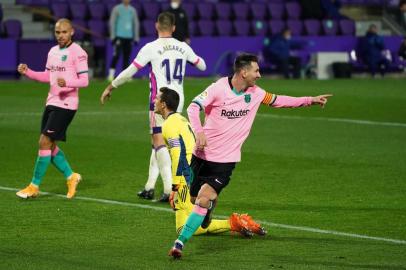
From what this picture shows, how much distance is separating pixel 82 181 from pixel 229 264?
18.7 ft

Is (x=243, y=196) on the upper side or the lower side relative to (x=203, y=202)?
lower

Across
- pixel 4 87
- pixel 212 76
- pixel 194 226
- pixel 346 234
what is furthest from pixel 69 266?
pixel 212 76

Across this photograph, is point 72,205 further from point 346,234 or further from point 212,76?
point 212,76

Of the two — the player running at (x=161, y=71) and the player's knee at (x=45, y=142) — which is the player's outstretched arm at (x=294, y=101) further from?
the player's knee at (x=45, y=142)

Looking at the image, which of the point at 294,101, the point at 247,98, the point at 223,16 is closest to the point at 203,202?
the point at 247,98

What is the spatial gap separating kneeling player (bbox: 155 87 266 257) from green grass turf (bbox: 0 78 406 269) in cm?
28

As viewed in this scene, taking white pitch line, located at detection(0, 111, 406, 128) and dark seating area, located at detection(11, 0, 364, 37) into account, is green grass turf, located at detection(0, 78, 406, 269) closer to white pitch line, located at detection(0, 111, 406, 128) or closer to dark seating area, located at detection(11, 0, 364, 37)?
white pitch line, located at detection(0, 111, 406, 128)

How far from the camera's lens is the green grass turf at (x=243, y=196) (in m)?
10.1

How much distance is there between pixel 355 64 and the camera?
36875mm

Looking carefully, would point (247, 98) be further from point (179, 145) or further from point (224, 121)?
point (179, 145)

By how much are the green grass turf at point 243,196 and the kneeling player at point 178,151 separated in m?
0.28

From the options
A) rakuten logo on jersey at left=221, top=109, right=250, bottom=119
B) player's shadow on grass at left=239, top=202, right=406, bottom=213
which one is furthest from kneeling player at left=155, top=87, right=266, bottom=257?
player's shadow on grass at left=239, top=202, right=406, bottom=213

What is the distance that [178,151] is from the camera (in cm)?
1059

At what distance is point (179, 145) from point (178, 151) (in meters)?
0.08
